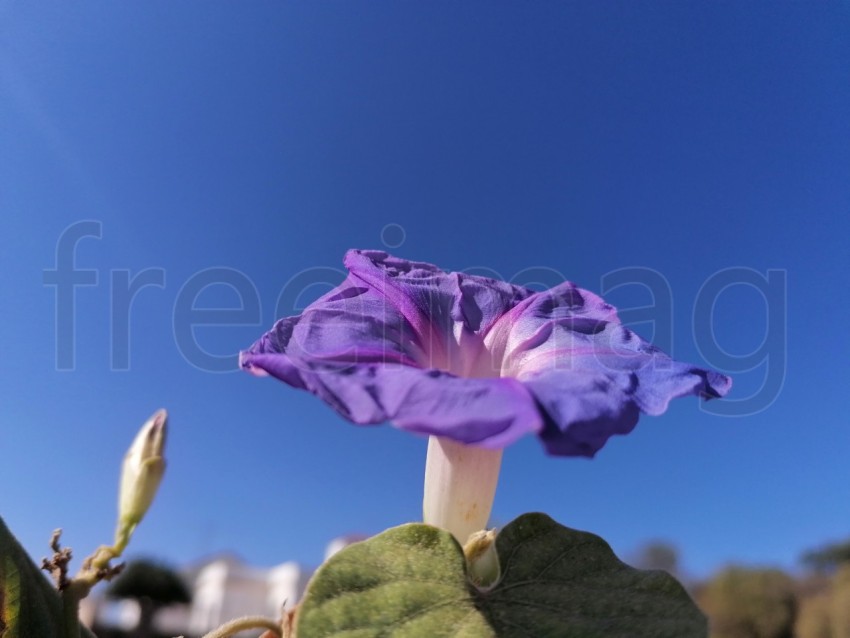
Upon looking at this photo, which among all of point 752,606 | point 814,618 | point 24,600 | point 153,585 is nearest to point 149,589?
point 153,585

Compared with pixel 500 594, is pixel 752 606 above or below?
below

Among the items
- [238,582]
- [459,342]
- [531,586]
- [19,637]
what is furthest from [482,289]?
→ [238,582]

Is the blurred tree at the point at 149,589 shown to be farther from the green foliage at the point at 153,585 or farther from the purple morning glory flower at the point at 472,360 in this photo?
the purple morning glory flower at the point at 472,360

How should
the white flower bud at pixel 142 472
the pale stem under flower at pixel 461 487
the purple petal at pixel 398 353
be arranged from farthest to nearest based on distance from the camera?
the pale stem under flower at pixel 461 487, the white flower bud at pixel 142 472, the purple petal at pixel 398 353

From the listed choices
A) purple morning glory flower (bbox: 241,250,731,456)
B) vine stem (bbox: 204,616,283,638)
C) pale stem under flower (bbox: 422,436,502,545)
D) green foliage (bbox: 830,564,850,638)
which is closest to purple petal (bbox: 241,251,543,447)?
purple morning glory flower (bbox: 241,250,731,456)

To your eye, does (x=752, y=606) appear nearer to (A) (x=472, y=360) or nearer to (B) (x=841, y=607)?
(B) (x=841, y=607)

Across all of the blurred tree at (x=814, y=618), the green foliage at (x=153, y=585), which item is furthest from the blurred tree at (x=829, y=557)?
the green foliage at (x=153, y=585)
